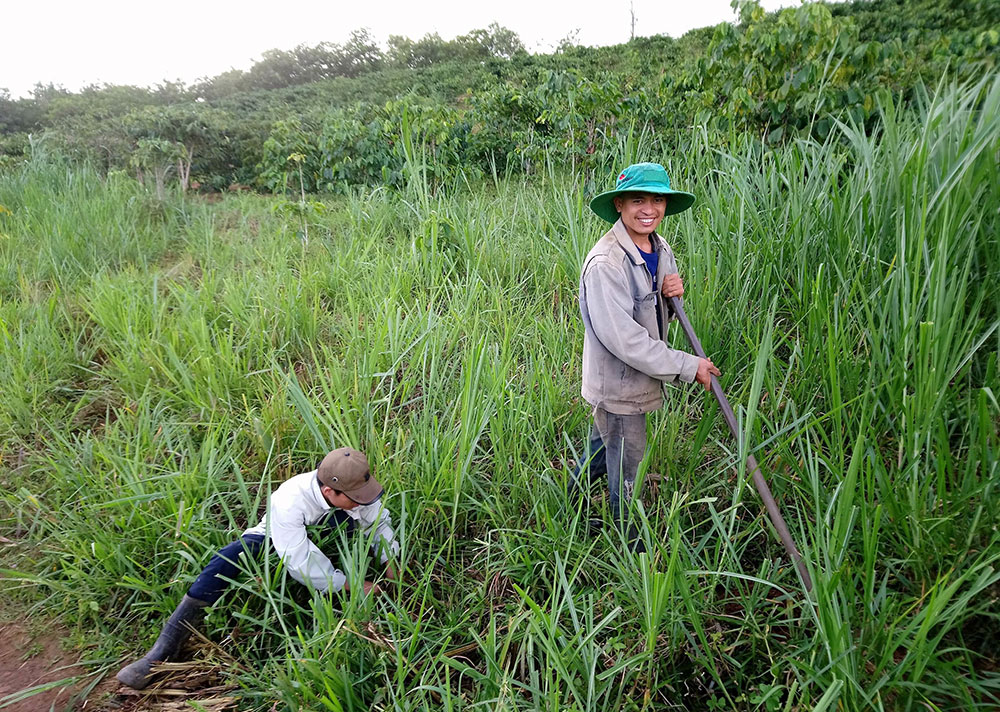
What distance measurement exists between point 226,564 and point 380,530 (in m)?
0.57

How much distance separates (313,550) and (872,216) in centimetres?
251

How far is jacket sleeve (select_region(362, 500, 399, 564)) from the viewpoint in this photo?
2.46 metres

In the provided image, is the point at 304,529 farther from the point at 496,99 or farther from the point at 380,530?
the point at 496,99

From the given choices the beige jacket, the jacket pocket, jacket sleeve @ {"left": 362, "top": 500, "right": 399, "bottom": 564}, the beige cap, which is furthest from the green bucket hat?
jacket sleeve @ {"left": 362, "top": 500, "right": 399, "bottom": 564}

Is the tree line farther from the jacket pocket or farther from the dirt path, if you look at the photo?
the dirt path

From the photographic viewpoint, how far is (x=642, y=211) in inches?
93.6

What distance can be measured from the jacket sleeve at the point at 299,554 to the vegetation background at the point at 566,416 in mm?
78

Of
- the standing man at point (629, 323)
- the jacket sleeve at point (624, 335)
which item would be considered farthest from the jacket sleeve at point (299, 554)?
the jacket sleeve at point (624, 335)

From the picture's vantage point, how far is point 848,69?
3795 millimetres

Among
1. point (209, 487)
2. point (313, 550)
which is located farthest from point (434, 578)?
point (209, 487)

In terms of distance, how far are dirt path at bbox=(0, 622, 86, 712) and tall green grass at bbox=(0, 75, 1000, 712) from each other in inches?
4.1

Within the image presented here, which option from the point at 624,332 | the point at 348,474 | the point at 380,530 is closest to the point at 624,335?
the point at 624,332

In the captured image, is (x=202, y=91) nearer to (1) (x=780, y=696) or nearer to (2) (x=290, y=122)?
(2) (x=290, y=122)

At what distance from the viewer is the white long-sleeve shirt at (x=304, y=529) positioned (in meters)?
2.38
